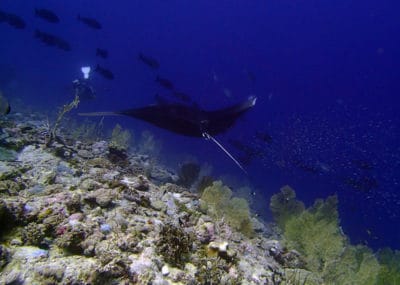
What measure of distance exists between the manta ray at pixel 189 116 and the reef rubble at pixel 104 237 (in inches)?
58.0

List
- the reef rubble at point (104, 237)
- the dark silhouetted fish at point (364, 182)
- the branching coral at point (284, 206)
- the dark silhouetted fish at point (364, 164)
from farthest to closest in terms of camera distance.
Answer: the dark silhouetted fish at point (364, 164)
the dark silhouetted fish at point (364, 182)
the branching coral at point (284, 206)
the reef rubble at point (104, 237)

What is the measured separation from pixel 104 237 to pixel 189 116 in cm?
352

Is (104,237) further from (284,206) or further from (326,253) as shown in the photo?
(284,206)

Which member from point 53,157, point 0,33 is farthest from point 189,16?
point 0,33

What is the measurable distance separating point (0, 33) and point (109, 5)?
10264 centimetres

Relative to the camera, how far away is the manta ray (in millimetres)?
6070

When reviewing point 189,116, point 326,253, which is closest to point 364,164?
point 326,253

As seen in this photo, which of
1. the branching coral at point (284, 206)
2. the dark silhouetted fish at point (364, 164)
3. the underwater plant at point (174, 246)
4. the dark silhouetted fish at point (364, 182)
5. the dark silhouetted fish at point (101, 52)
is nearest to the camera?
the underwater plant at point (174, 246)

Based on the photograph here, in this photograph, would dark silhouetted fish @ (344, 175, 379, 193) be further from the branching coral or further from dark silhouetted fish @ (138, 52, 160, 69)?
dark silhouetted fish @ (138, 52, 160, 69)

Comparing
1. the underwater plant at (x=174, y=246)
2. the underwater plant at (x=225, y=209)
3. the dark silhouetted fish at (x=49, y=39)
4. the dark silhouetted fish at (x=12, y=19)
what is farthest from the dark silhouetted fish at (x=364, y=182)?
the dark silhouetted fish at (x=12, y=19)

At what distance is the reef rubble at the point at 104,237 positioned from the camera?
2.59m

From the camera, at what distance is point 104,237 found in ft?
10.2

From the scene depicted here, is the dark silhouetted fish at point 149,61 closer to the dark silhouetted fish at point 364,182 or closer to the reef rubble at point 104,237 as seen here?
the reef rubble at point 104,237

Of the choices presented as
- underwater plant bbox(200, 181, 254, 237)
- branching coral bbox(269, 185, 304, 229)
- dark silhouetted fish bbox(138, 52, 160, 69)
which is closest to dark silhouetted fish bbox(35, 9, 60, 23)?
dark silhouetted fish bbox(138, 52, 160, 69)
